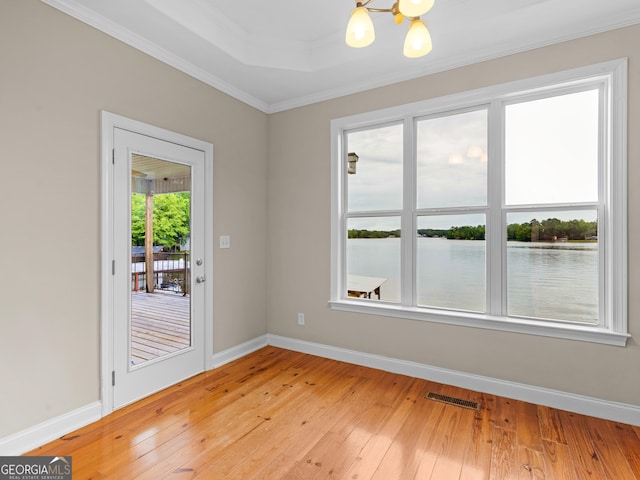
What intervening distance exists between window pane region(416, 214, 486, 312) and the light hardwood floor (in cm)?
77

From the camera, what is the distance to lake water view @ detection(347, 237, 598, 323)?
8.33 feet

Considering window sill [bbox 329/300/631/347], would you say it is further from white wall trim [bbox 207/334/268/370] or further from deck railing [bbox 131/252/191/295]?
deck railing [bbox 131/252/191/295]

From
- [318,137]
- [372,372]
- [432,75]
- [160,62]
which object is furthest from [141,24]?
[372,372]

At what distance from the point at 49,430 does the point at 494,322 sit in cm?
327

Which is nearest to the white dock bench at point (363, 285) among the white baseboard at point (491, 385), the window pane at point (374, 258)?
the window pane at point (374, 258)

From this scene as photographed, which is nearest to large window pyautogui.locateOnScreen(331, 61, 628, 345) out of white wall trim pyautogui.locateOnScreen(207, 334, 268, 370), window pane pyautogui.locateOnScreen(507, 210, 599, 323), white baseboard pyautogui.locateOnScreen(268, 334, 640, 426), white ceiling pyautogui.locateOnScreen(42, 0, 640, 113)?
window pane pyautogui.locateOnScreen(507, 210, 599, 323)

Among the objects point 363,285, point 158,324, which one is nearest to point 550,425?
point 363,285

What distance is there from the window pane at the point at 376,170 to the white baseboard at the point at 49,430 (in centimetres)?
277

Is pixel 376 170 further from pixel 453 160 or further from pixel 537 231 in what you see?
pixel 537 231

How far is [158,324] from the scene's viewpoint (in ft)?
9.17

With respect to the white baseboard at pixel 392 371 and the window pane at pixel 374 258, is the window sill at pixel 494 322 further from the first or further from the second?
the white baseboard at pixel 392 371

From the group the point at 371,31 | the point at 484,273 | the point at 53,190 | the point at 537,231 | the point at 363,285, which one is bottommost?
the point at 363,285

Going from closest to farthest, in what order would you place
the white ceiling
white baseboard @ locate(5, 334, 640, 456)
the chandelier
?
the chandelier
white baseboard @ locate(5, 334, 640, 456)
the white ceiling

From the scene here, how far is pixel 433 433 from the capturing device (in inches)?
86.7
